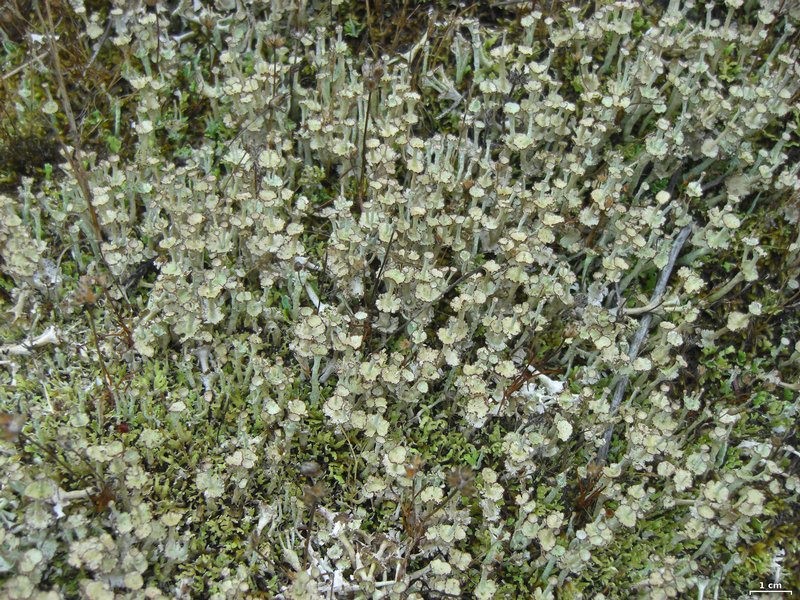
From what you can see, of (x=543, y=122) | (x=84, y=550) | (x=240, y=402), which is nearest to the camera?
(x=84, y=550)

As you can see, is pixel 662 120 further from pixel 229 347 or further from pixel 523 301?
pixel 229 347

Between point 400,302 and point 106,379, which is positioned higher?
point 400,302

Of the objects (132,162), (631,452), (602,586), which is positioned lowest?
(602,586)

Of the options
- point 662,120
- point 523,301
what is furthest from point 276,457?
point 662,120

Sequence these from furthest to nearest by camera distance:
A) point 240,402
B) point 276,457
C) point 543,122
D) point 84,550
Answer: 1. point 543,122
2. point 240,402
3. point 276,457
4. point 84,550

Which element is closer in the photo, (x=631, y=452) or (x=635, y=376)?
(x=631, y=452)

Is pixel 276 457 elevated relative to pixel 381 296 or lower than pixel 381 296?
lower

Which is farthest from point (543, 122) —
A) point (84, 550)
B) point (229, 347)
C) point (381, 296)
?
point (84, 550)
